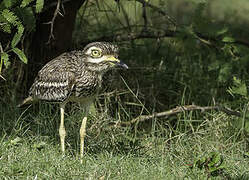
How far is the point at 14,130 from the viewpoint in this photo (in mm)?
4988

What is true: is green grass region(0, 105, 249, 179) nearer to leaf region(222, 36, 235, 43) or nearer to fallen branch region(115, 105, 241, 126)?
fallen branch region(115, 105, 241, 126)

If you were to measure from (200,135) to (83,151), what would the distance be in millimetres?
→ 1188

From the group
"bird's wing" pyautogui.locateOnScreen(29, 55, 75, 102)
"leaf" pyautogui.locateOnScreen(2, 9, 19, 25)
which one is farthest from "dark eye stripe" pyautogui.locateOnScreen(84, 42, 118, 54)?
"leaf" pyautogui.locateOnScreen(2, 9, 19, 25)

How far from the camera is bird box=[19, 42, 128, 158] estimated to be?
14.3ft

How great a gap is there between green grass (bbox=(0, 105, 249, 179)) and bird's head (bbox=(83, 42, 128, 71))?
741 millimetres

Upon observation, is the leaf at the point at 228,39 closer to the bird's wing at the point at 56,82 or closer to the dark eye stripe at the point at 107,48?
the dark eye stripe at the point at 107,48

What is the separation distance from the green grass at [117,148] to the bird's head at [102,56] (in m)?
0.74

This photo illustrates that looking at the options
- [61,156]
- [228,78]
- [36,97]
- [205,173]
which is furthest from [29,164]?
[228,78]

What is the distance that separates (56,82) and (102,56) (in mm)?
528

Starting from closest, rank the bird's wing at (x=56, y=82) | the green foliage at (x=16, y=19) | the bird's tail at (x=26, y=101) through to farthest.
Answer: the green foliage at (x=16, y=19)
the bird's wing at (x=56, y=82)
the bird's tail at (x=26, y=101)

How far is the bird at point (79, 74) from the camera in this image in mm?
4359

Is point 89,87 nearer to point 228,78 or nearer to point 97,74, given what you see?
point 97,74

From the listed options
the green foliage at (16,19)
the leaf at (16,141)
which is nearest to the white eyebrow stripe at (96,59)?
the green foliage at (16,19)

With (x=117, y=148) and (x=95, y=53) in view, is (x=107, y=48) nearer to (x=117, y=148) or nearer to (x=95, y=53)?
(x=95, y=53)
